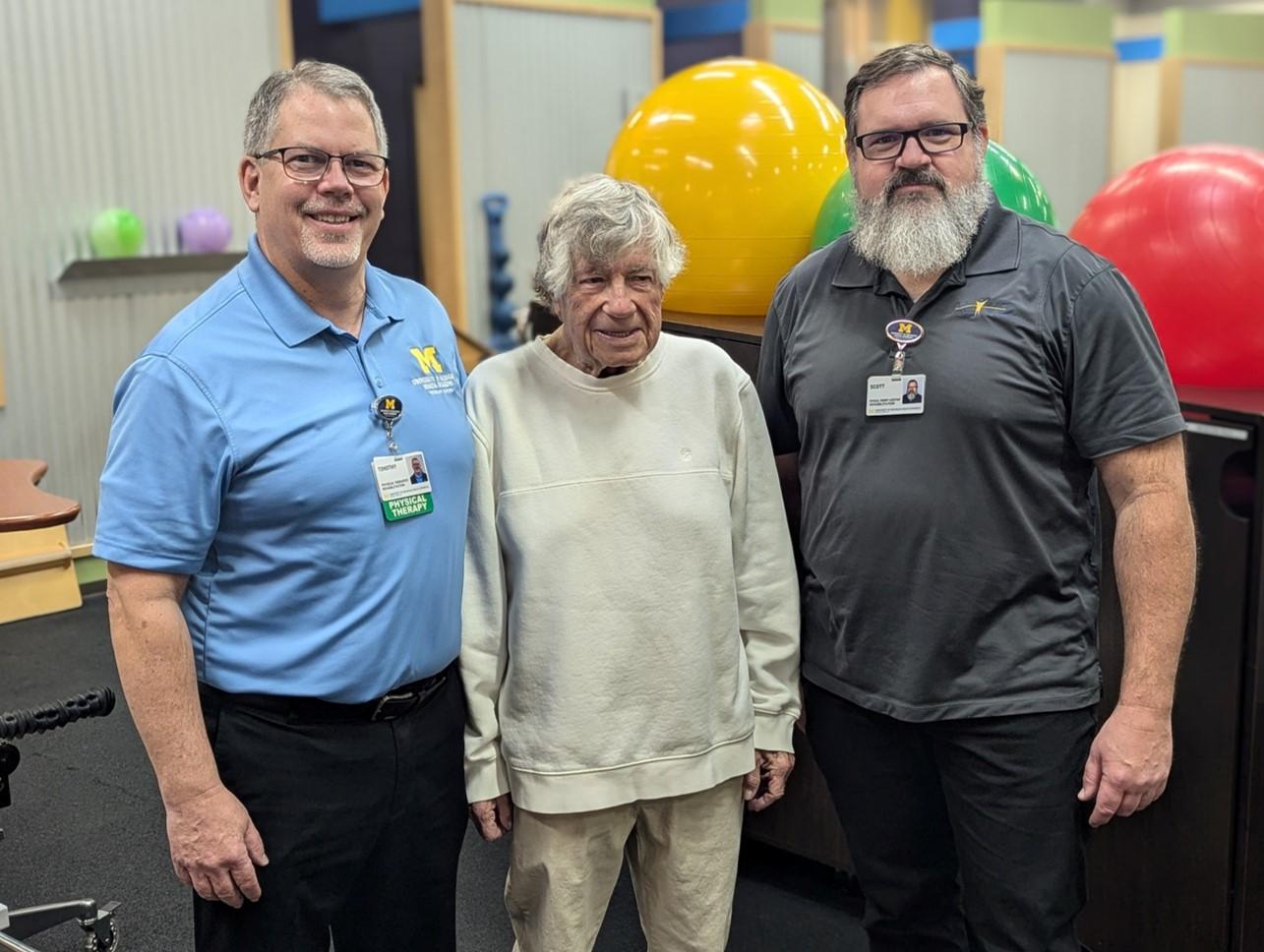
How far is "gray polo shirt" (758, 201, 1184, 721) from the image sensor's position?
1.56 meters

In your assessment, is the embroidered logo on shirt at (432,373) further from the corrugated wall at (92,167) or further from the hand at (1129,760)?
the corrugated wall at (92,167)

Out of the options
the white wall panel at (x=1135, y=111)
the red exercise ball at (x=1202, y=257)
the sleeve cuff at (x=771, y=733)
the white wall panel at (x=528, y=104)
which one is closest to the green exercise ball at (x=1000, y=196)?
the red exercise ball at (x=1202, y=257)

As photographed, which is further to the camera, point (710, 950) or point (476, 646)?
point (710, 950)

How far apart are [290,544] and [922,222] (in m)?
0.87

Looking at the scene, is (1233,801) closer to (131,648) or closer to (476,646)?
(476,646)

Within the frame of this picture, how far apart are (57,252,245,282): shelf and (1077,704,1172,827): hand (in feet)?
14.5

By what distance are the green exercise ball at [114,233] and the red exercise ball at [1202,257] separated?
12.9ft

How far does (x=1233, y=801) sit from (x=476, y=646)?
1.20m

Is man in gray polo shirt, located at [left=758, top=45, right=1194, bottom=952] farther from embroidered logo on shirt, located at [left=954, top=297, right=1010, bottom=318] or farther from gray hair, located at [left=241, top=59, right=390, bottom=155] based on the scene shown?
gray hair, located at [left=241, top=59, right=390, bottom=155]

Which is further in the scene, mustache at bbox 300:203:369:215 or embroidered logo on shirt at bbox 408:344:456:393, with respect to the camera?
embroidered logo on shirt at bbox 408:344:456:393

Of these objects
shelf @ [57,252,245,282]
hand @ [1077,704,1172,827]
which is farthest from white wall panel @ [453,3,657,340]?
hand @ [1077,704,1172,827]

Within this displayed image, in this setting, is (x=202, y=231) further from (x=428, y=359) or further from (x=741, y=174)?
(x=428, y=359)

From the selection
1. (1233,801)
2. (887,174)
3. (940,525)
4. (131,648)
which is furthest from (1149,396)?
(131,648)

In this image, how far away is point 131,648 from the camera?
4.62ft
